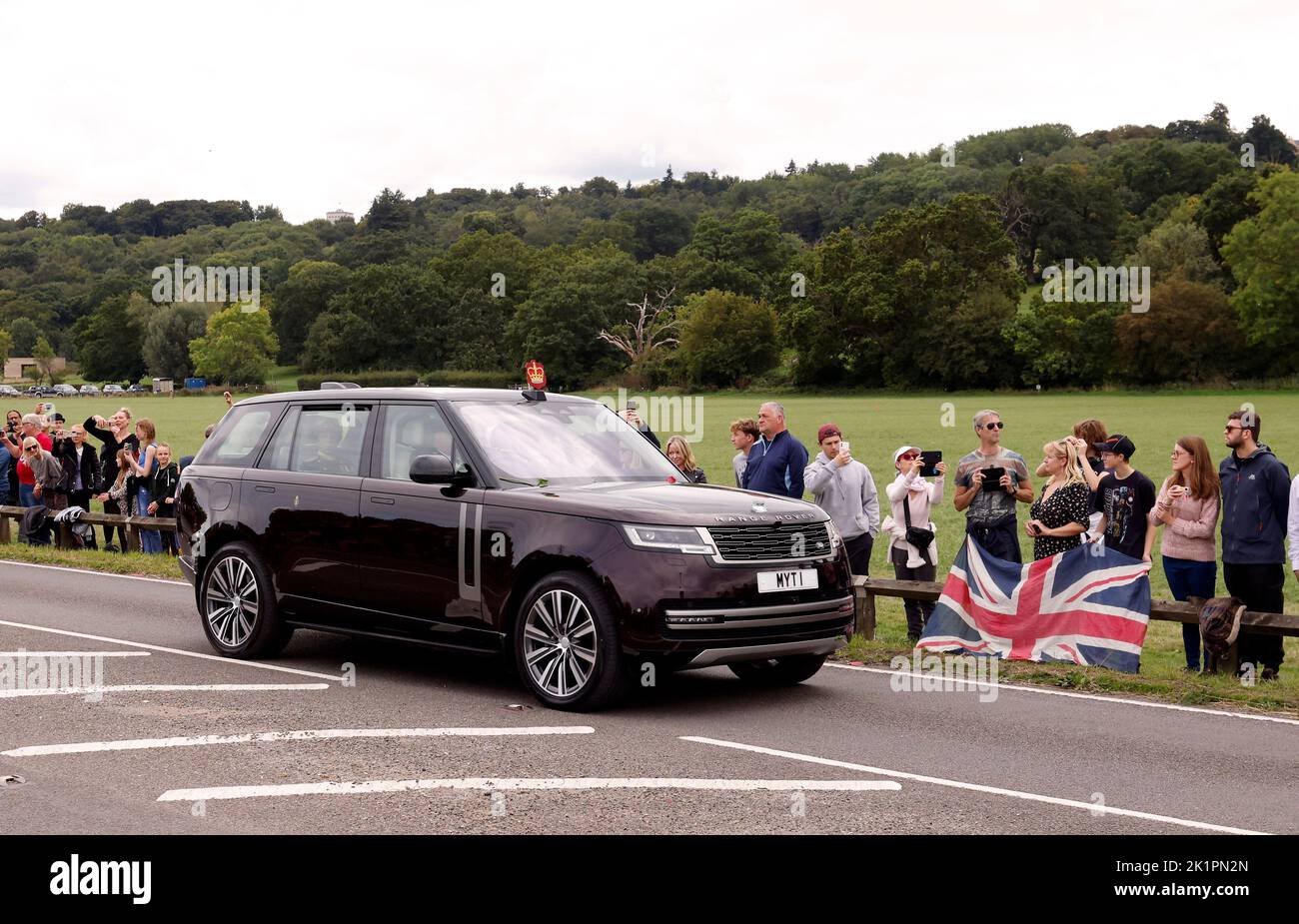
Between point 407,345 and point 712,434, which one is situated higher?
point 407,345

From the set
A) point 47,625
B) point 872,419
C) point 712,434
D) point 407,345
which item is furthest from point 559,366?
point 47,625

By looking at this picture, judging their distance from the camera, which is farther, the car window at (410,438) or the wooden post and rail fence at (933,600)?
the car window at (410,438)

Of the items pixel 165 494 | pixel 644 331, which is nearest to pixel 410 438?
pixel 165 494

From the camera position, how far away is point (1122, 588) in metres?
10.6

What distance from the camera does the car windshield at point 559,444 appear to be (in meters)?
9.64

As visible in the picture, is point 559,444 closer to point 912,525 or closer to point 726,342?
point 912,525

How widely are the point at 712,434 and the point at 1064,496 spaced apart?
4692 centimetres

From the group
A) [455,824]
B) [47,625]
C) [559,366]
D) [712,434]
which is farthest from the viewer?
[559,366]

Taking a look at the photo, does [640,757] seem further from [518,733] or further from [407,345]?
[407,345]

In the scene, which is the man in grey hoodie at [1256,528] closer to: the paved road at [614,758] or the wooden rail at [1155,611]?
the wooden rail at [1155,611]
